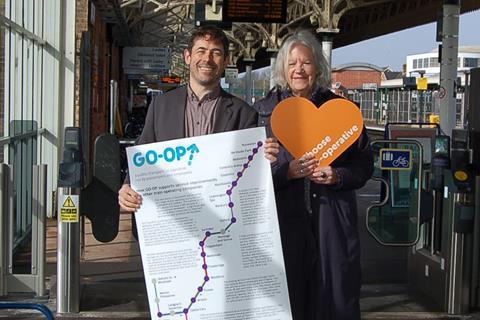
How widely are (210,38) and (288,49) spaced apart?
14.4 inches

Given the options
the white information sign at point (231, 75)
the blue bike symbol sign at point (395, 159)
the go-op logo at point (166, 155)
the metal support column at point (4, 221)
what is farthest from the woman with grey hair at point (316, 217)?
the white information sign at point (231, 75)

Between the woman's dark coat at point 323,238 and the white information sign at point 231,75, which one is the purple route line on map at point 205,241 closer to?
the woman's dark coat at point 323,238

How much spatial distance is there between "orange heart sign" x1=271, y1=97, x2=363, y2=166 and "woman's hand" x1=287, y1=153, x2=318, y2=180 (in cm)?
4

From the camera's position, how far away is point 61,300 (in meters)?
6.25

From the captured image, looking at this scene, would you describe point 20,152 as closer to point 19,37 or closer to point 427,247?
point 19,37

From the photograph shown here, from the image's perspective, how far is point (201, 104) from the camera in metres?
3.66

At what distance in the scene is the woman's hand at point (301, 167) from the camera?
3539 mm

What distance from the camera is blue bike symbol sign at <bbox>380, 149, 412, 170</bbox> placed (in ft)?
26.9

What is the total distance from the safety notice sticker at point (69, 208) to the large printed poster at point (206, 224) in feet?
8.91

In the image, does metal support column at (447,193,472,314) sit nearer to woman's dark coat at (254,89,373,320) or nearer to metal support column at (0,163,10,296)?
woman's dark coat at (254,89,373,320)

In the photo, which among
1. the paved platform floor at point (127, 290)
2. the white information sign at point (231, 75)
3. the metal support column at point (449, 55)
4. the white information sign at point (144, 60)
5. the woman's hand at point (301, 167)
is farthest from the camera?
the white information sign at point (231, 75)

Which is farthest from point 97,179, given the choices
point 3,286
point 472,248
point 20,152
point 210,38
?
point 20,152

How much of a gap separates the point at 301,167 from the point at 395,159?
486 cm

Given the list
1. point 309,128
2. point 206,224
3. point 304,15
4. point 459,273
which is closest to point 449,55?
point 459,273
